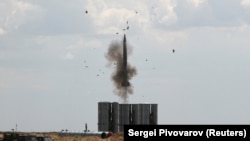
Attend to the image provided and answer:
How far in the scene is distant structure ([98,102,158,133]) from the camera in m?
122

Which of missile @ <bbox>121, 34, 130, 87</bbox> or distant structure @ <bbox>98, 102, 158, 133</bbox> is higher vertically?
missile @ <bbox>121, 34, 130, 87</bbox>

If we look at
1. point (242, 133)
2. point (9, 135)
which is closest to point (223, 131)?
point (242, 133)

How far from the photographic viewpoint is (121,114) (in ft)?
403

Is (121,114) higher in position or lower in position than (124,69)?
lower

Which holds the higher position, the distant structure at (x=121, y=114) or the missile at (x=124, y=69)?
the missile at (x=124, y=69)

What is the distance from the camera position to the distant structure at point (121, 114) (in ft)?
401

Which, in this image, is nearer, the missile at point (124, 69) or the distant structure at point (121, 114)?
the missile at point (124, 69)

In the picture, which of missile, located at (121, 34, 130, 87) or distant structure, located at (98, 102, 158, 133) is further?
distant structure, located at (98, 102, 158, 133)

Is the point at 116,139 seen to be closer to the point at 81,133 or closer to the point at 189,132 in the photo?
the point at 81,133

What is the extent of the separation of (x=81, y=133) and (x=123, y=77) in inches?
703

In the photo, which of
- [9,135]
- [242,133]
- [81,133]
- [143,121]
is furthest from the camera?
[81,133]

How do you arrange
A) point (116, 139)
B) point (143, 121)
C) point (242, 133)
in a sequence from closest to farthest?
1. point (242, 133)
2. point (116, 139)
3. point (143, 121)

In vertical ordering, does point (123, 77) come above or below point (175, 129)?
above

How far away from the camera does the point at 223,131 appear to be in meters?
41.9
